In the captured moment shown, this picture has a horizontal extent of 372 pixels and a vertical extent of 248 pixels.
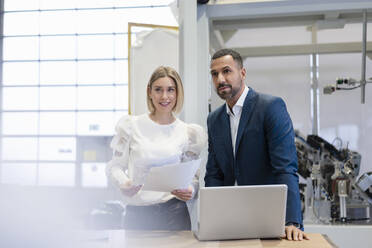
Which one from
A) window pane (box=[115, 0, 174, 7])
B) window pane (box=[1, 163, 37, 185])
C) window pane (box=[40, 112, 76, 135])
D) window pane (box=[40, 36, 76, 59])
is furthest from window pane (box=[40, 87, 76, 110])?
window pane (box=[1, 163, 37, 185])

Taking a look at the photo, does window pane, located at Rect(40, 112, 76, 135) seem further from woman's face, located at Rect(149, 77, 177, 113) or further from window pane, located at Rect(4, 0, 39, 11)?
window pane, located at Rect(4, 0, 39, 11)

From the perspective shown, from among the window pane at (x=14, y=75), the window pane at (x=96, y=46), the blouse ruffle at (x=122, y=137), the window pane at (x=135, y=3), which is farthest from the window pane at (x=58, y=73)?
the window pane at (x=14, y=75)

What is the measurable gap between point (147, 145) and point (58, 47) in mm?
9500

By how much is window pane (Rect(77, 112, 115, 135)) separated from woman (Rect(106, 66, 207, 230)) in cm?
794

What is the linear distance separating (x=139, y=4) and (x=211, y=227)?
953 centimetres

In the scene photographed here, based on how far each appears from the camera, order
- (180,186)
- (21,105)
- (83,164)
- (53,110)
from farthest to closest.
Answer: (53,110), (83,164), (180,186), (21,105)

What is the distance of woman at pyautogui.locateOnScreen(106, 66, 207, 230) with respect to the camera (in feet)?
5.86

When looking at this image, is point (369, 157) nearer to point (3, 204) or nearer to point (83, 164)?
point (3, 204)

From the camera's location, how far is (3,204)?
0.74 ft

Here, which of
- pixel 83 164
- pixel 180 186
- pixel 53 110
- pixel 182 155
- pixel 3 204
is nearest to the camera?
pixel 3 204

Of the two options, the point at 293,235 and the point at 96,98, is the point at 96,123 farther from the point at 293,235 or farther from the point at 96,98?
the point at 293,235

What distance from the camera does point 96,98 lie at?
32.8 ft

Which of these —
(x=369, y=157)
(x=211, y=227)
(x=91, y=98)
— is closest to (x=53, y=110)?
(x=91, y=98)

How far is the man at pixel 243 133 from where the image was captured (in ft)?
5.80
